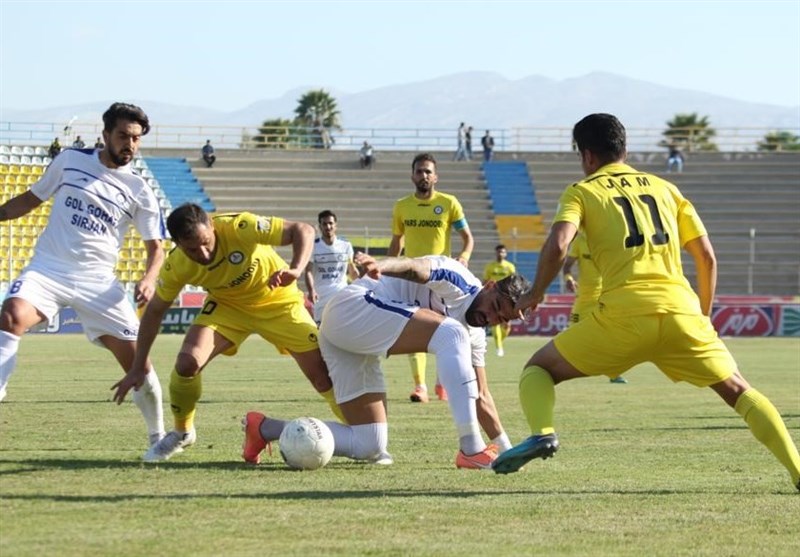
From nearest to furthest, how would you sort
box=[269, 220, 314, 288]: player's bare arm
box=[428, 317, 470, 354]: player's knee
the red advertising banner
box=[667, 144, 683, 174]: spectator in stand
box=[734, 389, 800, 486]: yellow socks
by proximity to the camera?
box=[734, 389, 800, 486]: yellow socks, box=[428, 317, 470, 354]: player's knee, box=[269, 220, 314, 288]: player's bare arm, the red advertising banner, box=[667, 144, 683, 174]: spectator in stand

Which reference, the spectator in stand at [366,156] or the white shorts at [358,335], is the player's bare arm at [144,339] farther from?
the spectator in stand at [366,156]

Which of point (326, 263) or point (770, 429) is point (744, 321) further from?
point (770, 429)

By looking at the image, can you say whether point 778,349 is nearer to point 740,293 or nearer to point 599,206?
point 740,293

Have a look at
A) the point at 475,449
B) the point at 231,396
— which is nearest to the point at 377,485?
the point at 475,449

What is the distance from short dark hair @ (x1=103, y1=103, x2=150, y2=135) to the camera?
9453 millimetres

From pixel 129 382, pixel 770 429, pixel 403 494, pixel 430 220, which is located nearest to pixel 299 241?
pixel 129 382

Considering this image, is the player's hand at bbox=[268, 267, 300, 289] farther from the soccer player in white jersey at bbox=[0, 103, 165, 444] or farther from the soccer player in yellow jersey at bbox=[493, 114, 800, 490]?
the soccer player in yellow jersey at bbox=[493, 114, 800, 490]

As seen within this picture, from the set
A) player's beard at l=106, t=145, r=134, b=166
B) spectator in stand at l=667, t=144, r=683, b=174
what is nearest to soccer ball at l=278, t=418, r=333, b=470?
player's beard at l=106, t=145, r=134, b=166

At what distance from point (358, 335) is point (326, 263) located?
11.0 meters

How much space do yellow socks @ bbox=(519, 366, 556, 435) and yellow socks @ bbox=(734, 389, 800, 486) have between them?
110cm

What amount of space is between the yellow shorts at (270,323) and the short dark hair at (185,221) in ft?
4.12

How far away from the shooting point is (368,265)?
314 inches

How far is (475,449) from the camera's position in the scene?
8859 millimetres

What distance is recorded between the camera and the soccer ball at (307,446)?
905cm
